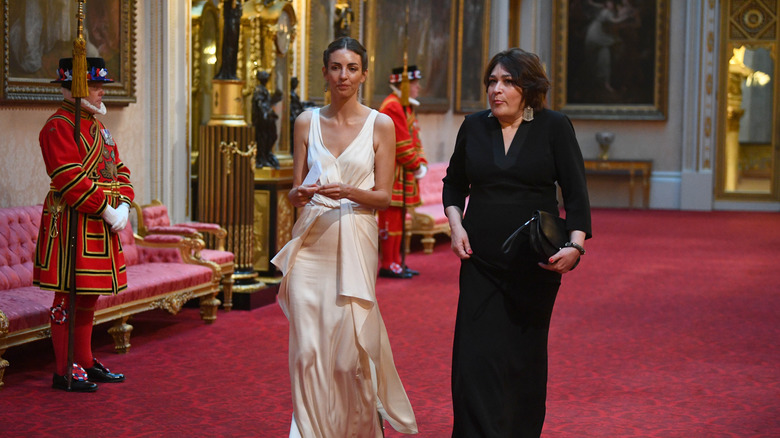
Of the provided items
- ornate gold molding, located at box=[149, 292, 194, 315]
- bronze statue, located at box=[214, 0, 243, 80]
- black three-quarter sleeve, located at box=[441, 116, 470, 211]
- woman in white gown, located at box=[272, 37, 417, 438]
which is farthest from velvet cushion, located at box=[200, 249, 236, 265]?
black three-quarter sleeve, located at box=[441, 116, 470, 211]

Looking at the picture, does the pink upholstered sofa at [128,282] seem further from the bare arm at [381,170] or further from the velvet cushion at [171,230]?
the bare arm at [381,170]

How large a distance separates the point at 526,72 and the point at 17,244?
3968 millimetres

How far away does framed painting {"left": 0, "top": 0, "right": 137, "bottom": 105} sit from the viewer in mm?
6621

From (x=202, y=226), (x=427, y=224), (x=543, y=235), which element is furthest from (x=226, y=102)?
(x=543, y=235)

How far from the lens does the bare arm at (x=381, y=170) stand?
13.4 feet

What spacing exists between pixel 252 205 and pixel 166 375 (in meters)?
2.68

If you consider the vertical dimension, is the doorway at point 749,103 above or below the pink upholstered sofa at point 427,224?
above

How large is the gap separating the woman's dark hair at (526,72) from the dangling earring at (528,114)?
1 cm

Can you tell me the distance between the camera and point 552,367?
21.0 ft

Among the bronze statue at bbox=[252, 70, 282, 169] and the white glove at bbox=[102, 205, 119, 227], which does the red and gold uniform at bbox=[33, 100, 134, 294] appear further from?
the bronze statue at bbox=[252, 70, 282, 169]

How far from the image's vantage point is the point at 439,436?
4832 mm

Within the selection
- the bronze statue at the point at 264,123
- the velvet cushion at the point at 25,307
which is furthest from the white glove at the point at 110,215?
Answer: the bronze statue at the point at 264,123

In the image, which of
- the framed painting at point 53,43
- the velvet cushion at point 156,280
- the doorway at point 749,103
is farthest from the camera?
the doorway at point 749,103

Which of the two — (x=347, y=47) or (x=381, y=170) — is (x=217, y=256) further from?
(x=347, y=47)
